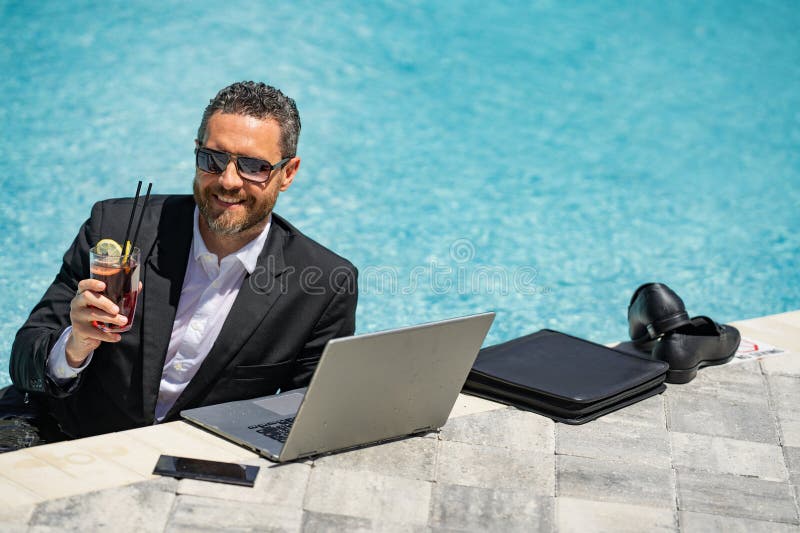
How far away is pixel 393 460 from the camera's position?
268cm

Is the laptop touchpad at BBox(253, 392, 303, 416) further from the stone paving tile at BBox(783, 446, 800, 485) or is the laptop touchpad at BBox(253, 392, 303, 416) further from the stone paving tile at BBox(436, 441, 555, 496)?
the stone paving tile at BBox(783, 446, 800, 485)

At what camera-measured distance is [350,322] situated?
10.5 ft

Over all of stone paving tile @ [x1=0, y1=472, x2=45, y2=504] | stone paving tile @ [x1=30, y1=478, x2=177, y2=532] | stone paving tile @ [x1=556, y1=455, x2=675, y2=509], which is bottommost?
stone paving tile @ [x1=556, y1=455, x2=675, y2=509]

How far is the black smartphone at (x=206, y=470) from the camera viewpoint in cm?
245

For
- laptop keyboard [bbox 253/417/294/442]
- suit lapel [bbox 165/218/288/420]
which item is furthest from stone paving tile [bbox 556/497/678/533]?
suit lapel [bbox 165/218/288/420]

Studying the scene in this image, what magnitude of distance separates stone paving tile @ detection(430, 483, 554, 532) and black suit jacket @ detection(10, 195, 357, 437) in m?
0.72

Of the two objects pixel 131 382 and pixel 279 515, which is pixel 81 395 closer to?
pixel 131 382

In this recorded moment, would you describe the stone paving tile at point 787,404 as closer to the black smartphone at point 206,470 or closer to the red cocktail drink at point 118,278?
the black smartphone at point 206,470

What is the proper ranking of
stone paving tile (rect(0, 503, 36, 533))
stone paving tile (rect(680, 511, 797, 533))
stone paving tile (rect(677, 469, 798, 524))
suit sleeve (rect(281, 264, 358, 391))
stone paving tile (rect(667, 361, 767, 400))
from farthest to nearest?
1. stone paving tile (rect(667, 361, 767, 400))
2. suit sleeve (rect(281, 264, 358, 391))
3. stone paving tile (rect(677, 469, 798, 524))
4. stone paving tile (rect(680, 511, 797, 533))
5. stone paving tile (rect(0, 503, 36, 533))

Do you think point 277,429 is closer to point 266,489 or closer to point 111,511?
point 266,489

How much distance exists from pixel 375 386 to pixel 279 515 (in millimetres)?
393

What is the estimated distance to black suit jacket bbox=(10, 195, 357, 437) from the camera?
2912mm

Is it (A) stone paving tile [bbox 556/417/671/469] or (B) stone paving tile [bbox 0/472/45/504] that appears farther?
(A) stone paving tile [bbox 556/417/671/469]

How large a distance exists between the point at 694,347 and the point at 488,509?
1.34 metres
